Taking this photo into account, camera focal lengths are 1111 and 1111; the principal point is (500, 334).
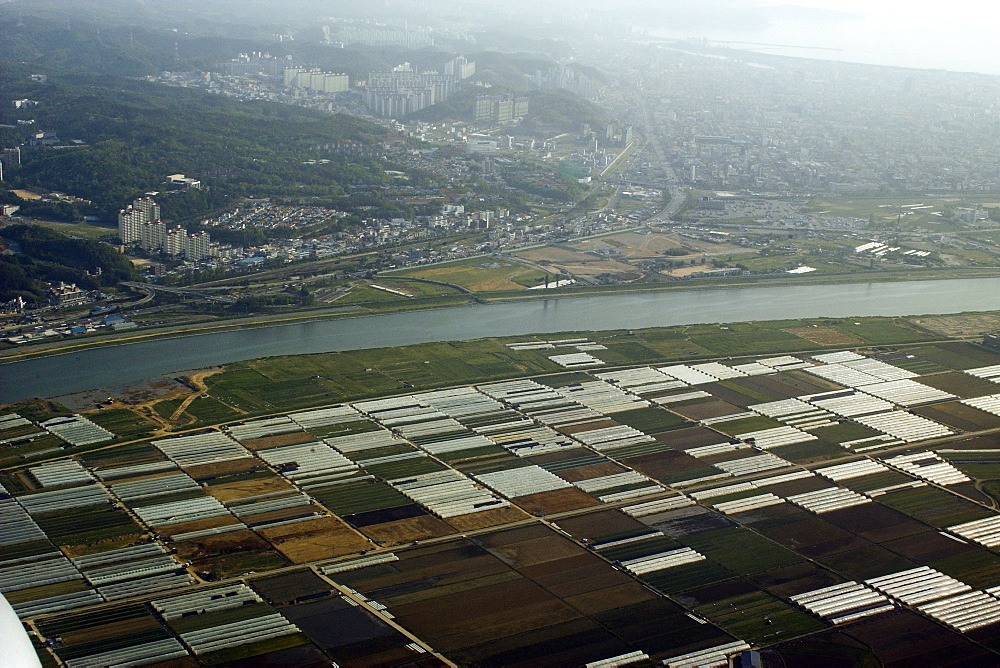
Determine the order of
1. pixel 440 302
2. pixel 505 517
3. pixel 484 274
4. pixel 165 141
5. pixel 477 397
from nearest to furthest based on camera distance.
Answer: pixel 505 517, pixel 477 397, pixel 440 302, pixel 484 274, pixel 165 141

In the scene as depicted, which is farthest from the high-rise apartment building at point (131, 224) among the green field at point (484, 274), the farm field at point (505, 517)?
the farm field at point (505, 517)

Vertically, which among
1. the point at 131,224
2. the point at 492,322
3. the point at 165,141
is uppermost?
the point at 165,141

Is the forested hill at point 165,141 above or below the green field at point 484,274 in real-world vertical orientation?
above

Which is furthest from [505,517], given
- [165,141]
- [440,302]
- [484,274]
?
[165,141]

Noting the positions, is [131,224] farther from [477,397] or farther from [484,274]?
[477,397]

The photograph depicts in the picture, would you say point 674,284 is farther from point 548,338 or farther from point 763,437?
point 763,437

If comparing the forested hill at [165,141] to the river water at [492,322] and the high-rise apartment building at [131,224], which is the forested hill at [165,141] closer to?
the high-rise apartment building at [131,224]
